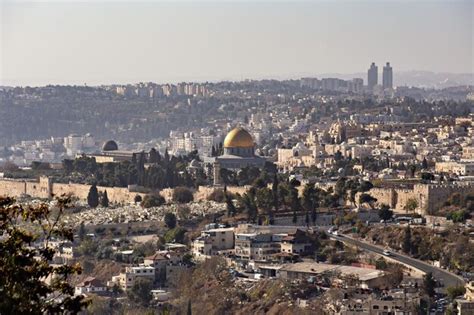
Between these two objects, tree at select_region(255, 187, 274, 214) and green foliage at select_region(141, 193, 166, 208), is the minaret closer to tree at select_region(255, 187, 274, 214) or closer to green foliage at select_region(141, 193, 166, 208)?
green foliage at select_region(141, 193, 166, 208)

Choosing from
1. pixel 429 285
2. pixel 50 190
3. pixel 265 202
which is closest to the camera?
pixel 429 285

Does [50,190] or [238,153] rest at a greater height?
[238,153]

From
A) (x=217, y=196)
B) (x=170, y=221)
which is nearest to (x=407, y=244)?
(x=170, y=221)

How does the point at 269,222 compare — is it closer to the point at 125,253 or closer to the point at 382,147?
the point at 125,253

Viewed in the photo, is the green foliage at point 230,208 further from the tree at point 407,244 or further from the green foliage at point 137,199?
the tree at point 407,244

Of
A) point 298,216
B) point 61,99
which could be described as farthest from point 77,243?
point 61,99

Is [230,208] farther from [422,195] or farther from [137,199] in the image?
[137,199]
